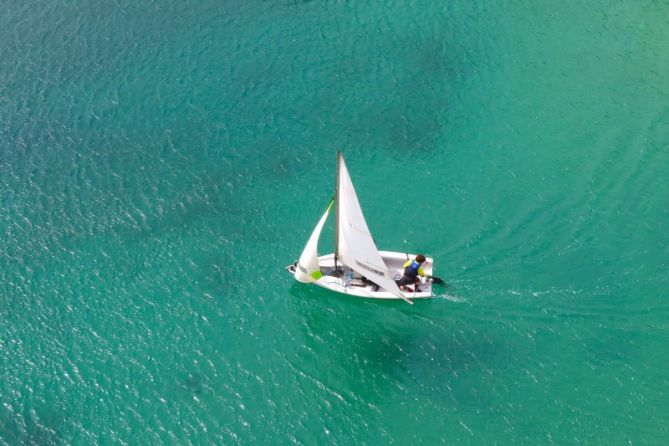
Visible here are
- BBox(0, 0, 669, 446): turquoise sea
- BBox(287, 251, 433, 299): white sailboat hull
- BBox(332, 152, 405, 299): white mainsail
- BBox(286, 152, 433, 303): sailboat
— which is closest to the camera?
BBox(0, 0, 669, 446): turquoise sea

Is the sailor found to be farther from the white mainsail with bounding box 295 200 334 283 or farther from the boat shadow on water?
the white mainsail with bounding box 295 200 334 283

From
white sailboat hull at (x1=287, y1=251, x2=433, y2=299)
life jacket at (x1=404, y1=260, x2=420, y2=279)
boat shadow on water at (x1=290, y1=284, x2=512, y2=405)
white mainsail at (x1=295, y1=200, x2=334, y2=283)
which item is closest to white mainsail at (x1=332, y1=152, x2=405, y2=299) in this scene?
white sailboat hull at (x1=287, y1=251, x2=433, y2=299)

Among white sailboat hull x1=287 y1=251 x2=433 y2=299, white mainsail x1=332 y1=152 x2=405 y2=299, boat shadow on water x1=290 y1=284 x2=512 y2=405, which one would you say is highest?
white mainsail x1=332 y1=152 x2=405 y2=299

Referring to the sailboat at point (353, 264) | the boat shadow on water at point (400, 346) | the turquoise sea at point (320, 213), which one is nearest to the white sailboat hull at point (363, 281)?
the sailboat at point (353, 264)

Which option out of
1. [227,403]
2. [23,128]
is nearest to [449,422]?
[227,403]

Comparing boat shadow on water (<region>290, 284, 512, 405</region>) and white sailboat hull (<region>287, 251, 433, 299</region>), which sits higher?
white sailboat hull (<region>287, 251, 433, 299</region>)

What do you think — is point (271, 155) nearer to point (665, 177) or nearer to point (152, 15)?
point (152, 15)

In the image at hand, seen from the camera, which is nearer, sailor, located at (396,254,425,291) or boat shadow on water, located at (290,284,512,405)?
boat shadow on water, located at (290,284,512,405)
